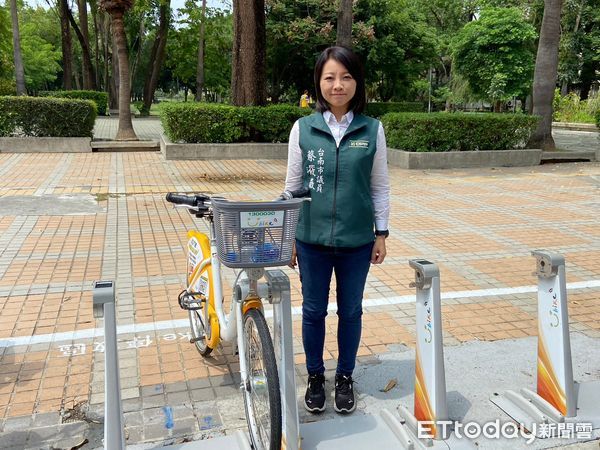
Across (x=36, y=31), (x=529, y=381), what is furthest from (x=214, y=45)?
(x=529, y=381)

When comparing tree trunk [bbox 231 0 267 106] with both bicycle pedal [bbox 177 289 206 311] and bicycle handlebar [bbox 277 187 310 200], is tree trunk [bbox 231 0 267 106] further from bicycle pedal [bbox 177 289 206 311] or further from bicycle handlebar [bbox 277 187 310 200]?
bicycle handlebar [bbox 277 187 310 200]

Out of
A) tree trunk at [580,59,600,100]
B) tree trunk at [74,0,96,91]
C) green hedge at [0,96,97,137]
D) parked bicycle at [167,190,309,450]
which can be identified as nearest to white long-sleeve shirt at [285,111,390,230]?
parked bicycle at [167,190,309,450]

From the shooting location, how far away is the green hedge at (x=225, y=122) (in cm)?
Result: 1388

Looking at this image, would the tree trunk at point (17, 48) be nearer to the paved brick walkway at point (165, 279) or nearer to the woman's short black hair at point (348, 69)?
the paved brick walkway at point (165, 279)

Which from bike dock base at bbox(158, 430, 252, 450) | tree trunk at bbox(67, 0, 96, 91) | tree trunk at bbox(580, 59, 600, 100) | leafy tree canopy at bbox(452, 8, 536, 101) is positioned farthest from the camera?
tree trunk at bbox(580, 59, 600, 100)

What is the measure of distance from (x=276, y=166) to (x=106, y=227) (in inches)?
246

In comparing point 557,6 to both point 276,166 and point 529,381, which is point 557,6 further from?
point 529,381

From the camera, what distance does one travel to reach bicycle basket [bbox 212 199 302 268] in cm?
235

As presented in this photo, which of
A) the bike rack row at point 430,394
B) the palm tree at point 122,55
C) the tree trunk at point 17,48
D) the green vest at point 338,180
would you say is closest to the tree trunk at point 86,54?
the tree trunk at point 17,48

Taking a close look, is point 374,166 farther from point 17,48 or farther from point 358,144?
point 17,48

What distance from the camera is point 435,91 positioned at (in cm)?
4394

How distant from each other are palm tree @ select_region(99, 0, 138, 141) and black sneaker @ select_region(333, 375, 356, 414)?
49.4ft

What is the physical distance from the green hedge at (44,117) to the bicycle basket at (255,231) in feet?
45.6

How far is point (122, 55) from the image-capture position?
16594 mm
